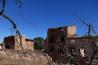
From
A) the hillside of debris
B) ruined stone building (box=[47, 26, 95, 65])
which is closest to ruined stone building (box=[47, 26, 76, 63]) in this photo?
ruined stone building (box=[47, 26, 95, 65])

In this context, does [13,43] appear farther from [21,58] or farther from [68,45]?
[21,58]

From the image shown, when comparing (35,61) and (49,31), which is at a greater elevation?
(49,31)

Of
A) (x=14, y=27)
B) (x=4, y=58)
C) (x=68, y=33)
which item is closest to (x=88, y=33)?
(x=14, y=27)

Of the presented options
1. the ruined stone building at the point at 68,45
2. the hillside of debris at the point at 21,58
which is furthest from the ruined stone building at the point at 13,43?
the hillside of debris at the point at 21,58

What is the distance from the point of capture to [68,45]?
178ft

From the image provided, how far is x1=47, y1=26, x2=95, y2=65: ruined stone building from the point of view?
50.3m

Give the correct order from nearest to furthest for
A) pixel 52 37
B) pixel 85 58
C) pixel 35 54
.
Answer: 1. pixel 35 54
2. pixel 85 58
3. pixel 52 37

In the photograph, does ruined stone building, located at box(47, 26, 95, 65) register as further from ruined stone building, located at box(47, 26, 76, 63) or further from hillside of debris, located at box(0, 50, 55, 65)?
hillside of debris, located at box(0, 50, 55, 65)

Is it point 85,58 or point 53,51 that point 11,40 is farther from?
point 85,58

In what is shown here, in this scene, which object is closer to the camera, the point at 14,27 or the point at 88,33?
the point at 14,27

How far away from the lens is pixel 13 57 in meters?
35.4

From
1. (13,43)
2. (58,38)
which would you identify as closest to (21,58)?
(13,43)

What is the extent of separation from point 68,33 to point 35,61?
1790 cm

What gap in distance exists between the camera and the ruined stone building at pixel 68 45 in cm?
5031
